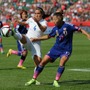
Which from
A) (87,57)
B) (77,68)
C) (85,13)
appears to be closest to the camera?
(77,68)

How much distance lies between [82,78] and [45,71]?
243cm

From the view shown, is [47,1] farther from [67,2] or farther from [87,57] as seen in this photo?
[87,57]

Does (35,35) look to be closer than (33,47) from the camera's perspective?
No

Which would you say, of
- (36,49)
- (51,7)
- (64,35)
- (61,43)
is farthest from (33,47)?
(51,7)

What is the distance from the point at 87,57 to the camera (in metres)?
22.1

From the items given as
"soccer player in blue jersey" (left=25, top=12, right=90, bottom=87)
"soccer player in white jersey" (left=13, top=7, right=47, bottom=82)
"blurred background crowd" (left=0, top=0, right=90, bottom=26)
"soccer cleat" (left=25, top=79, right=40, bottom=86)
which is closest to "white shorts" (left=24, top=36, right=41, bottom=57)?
"soccer player in white jersey" (left=13, top=7, right=47, bottom=82)

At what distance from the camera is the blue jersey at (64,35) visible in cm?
1197

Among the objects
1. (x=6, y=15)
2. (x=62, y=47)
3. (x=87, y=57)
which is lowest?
(x=6, y=15)

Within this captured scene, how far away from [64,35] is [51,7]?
120 feet

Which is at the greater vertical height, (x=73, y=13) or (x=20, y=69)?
(x=20, y=69)

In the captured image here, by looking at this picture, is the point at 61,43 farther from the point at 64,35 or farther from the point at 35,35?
the point at 35,35

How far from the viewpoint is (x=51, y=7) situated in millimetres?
48344

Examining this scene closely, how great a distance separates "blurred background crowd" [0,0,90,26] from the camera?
4771 cm

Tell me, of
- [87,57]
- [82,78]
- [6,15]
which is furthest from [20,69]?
[6,15]
